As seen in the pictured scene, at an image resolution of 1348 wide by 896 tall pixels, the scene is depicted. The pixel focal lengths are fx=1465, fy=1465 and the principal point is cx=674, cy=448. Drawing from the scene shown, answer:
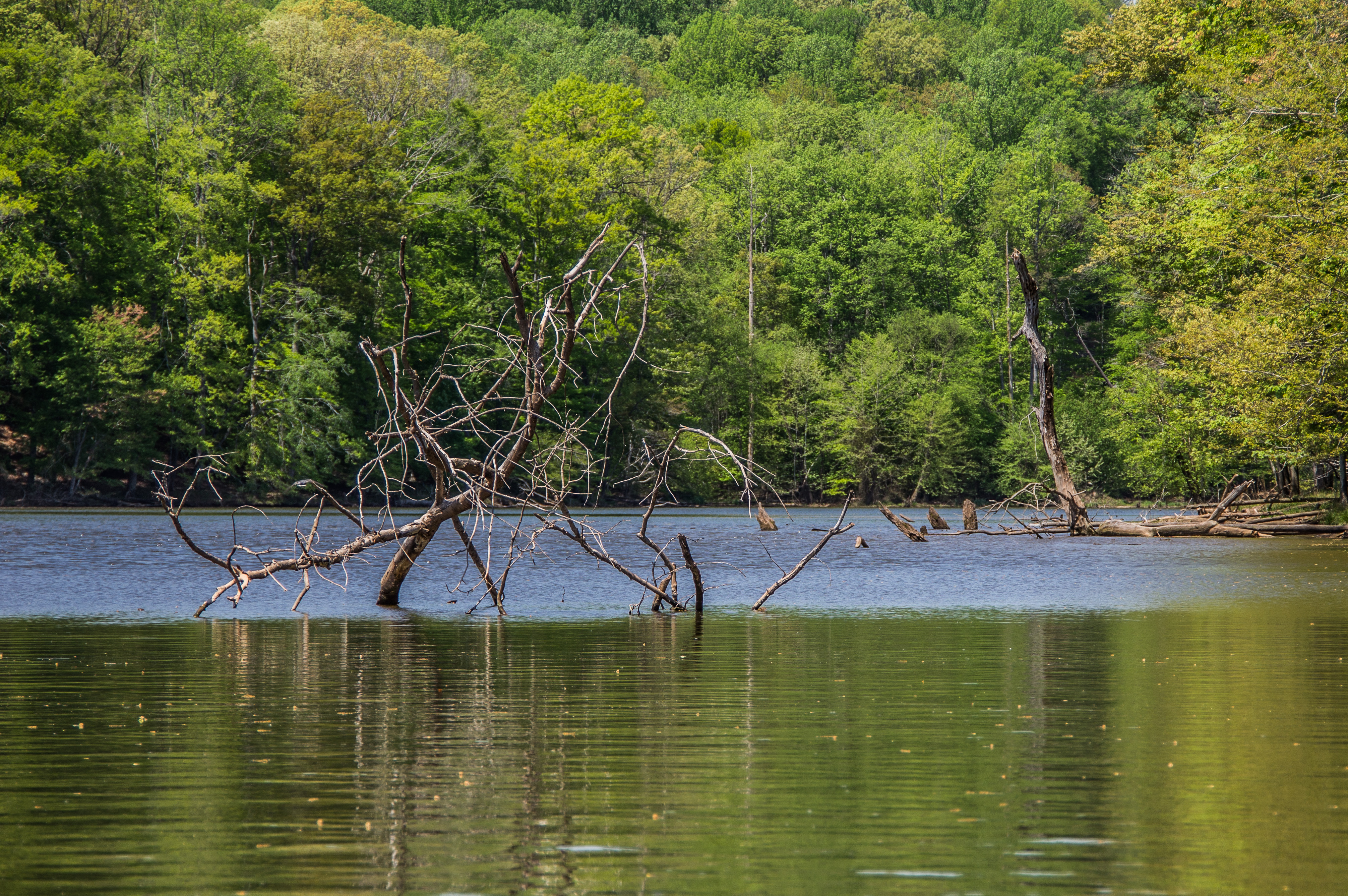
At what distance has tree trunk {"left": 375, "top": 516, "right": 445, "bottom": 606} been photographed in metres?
19.2

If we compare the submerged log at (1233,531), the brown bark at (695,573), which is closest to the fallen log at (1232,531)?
the submerged log at (1233,531)

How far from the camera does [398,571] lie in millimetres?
19969

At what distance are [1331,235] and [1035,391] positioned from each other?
4265 cm

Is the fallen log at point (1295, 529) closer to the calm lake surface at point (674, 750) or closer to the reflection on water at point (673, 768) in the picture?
the calm lake surface at point (674, 750)

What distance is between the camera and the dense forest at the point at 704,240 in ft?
122

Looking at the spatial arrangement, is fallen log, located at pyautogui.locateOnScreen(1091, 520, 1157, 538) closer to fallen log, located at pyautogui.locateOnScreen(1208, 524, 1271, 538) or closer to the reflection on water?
fallen log, located at pyautogui.locateOnScreen(1208, 524, 1271, 538)

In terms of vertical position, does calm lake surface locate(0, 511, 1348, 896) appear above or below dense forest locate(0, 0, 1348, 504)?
below

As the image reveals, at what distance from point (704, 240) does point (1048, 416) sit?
39327 millimetres

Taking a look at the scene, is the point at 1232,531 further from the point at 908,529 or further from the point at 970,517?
the point at 908,529

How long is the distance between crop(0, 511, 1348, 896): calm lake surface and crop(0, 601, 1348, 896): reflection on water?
0.10 ft

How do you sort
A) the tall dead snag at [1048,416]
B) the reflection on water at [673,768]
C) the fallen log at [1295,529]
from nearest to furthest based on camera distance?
the reflection on water at [673,768], the tall dead snag at [1048,416], the fallen log at [1295,529]

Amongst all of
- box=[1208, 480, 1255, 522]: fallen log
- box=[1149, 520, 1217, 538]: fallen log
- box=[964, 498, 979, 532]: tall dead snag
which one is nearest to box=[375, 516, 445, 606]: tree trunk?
box=[964, 498, 979, 532]: tall dead snag

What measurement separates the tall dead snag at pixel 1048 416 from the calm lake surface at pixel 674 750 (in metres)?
14.3

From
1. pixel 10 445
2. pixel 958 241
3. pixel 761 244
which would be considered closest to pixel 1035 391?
pixel 958 241
